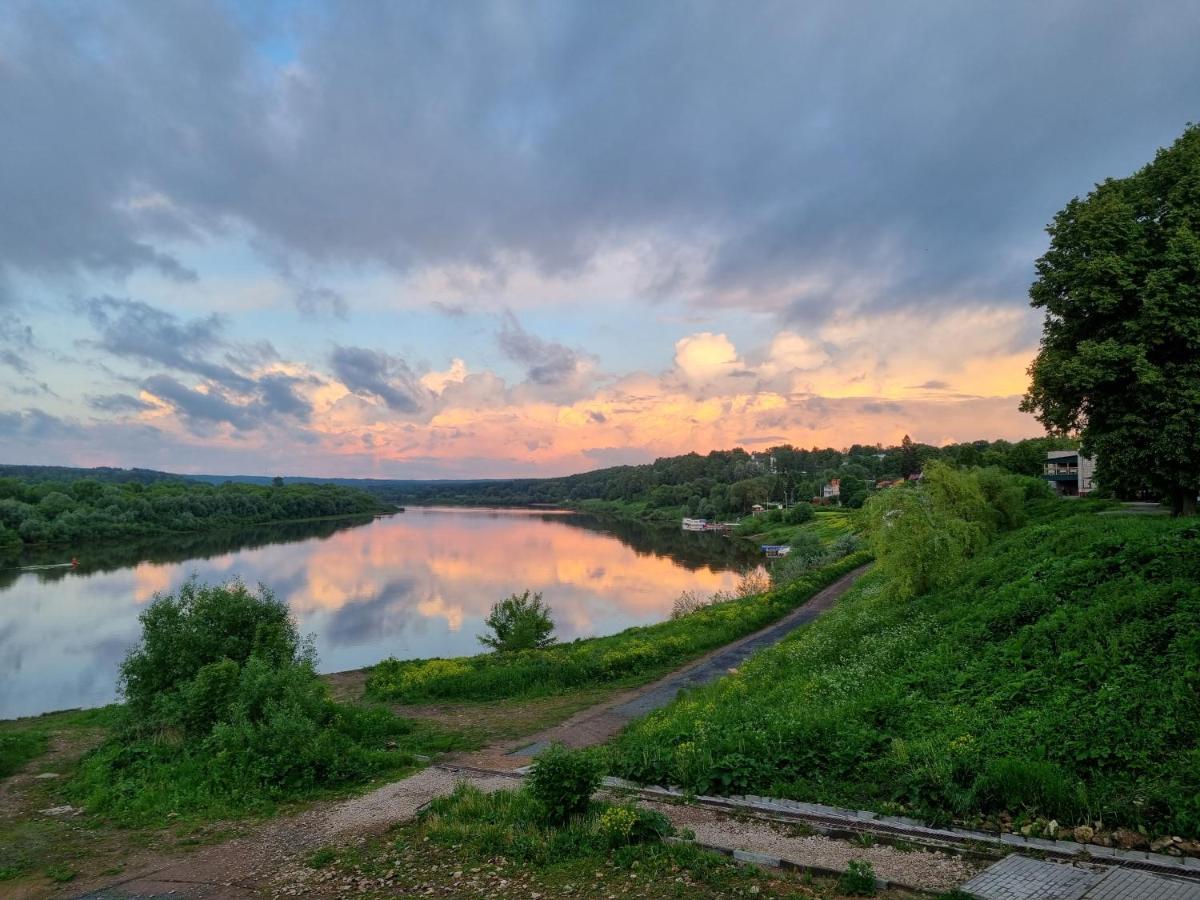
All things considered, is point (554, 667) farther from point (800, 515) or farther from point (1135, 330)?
point (800, 515)

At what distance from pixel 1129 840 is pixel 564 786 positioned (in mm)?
5037

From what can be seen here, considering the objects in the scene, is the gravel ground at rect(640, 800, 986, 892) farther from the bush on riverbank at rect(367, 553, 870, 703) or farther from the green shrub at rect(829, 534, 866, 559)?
the green shrub at rect(829, 534, 866, 559)

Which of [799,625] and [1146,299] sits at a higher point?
[1146,299]

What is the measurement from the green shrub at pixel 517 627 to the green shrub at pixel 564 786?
15526mm

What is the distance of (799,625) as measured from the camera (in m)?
23.1

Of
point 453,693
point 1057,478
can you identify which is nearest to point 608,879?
point 453,693

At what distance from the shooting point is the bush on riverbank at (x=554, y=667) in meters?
16.9

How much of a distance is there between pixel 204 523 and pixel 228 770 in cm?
9594

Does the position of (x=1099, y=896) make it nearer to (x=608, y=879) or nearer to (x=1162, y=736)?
(x=1162, y=736)

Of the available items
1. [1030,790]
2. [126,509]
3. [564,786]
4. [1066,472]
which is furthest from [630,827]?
[126,509]

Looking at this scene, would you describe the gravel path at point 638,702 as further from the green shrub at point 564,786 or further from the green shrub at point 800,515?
the green shrub at point 800,515

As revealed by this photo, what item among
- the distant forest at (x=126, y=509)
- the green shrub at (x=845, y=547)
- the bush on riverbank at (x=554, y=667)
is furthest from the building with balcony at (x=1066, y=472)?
the distant forest at (x=126, y=509)

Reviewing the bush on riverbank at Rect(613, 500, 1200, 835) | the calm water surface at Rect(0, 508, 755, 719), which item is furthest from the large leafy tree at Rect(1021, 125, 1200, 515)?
the calm water surface at Rect(0, 508, 755, 719)

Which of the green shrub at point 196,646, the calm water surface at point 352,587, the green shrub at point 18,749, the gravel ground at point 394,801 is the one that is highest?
the green shrub at point 196,646
